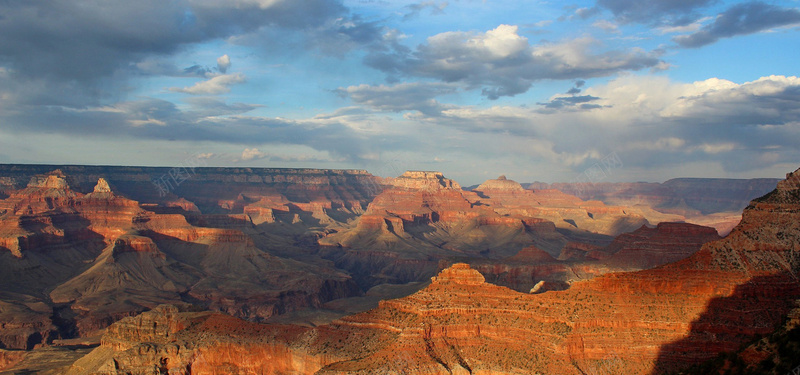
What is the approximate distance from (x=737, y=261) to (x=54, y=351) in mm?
81948

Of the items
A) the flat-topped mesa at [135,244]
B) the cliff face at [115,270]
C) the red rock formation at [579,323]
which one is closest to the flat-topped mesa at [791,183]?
the red rock formation at [579,323]

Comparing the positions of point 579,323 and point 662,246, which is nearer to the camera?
point 579,323

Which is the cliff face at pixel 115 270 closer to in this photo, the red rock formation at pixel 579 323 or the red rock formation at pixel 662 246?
the red rock formation at pixel 579 323

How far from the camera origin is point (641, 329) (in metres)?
54.3

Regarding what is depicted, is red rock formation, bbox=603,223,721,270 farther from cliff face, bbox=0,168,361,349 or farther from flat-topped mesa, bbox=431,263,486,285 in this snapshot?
flat-topped mesa, bbox=431,263,486,285

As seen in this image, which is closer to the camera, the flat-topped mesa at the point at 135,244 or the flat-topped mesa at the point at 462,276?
the flat-topped mesa at the point at 462,276

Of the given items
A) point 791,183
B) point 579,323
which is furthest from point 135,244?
point 791,183

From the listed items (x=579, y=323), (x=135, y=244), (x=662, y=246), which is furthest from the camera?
(x=135, y=244)

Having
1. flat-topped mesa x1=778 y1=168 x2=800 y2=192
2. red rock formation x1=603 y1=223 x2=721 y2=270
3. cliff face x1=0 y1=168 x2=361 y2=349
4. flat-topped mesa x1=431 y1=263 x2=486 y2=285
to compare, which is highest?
flat-topped mesa x1=778 y1=168 x2=800 y2=192

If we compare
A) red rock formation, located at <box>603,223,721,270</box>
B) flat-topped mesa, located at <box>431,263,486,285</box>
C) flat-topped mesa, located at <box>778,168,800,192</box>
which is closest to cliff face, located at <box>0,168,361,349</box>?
red rock formation, located at <box>603,223,721,270</box>

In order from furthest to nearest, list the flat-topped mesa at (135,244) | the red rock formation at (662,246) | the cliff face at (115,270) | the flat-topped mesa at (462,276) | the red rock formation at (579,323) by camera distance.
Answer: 1. the flat-topped mesa at (135,244)
2. the cliff face at (115,270)
3. the red rock formation at (662,246)
4. the flat-topped mesa at (462,276)
5. the red rock formation at (579,323)

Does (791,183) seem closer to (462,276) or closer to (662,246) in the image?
(462,276)

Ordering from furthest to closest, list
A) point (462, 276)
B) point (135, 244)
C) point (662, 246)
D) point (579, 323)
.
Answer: point (135, 244), point (662, 246), point (462, 276), point (579, 323)

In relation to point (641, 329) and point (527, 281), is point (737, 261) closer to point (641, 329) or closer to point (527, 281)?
point (641, 329)
